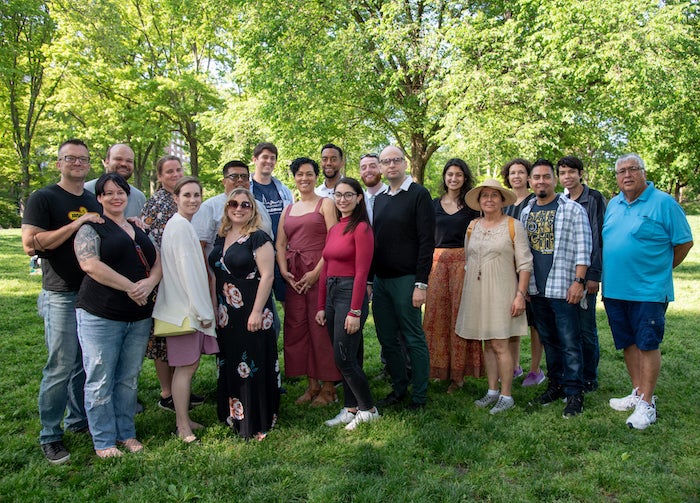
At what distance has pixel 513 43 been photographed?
12047 mm

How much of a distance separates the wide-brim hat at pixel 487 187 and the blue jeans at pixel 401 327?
3.50 feet

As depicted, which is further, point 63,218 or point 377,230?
point 377,230

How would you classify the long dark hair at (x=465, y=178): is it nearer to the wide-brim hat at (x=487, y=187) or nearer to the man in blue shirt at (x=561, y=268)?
the wide-brim hat at (x=487, y=187)

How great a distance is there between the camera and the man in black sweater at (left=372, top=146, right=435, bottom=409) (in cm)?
446

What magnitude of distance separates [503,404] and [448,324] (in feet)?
3.24

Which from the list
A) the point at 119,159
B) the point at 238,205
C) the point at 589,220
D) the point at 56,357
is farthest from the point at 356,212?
the point at 56,357

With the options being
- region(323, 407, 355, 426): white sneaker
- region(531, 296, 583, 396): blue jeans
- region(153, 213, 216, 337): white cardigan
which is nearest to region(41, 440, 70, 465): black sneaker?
region(153, 213, 216, 337): white cardigan

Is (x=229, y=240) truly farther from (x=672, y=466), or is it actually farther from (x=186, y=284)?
(x=672, y=466)

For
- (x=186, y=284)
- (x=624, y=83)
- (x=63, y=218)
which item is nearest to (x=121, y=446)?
(x=186, y=284)

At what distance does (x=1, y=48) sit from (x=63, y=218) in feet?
81.4

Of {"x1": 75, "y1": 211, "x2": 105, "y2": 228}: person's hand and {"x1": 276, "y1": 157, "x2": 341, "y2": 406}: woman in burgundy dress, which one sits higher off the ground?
{"x1": 75, "y1": 211, "x2": 105, "y2": 228}: person's hand

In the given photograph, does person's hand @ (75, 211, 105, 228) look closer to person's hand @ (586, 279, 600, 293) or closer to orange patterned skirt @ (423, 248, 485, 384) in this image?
orange patterned skirt @ (423, 248, 485, 384)

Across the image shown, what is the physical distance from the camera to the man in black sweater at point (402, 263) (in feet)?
14.6

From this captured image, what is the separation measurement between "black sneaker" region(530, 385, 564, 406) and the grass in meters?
0.16
